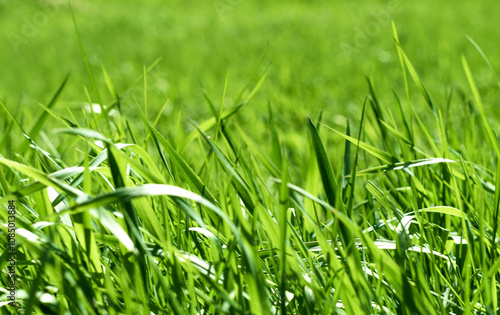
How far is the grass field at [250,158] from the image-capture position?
67cm

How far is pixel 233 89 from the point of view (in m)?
3.83

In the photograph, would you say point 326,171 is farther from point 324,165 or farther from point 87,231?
point 87,231

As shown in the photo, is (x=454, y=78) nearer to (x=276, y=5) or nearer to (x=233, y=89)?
(x=233, y=89)

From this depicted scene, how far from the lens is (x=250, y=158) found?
1.39 meters

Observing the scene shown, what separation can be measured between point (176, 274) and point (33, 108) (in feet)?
11.4

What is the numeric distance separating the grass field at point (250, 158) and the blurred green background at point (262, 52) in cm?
3

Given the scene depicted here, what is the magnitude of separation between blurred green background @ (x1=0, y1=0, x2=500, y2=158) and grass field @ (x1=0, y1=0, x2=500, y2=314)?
0.03 metres

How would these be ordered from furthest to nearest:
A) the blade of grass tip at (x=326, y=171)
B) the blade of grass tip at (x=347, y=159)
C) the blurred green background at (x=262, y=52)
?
the blurred green background at (x=262, y=52), the blade of grass tip at (x=347, y=159), the blade of grass tip at (x=326, y=171)

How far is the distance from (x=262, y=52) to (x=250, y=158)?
183cm

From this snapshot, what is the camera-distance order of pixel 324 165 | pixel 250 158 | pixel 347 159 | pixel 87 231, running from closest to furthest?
pixel 87 231
pixel 324 165
pixel 347 159
pixel 250 158

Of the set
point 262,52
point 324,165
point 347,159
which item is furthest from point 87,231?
point 262,52

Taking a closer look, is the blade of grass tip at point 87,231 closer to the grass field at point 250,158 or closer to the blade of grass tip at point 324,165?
the grass field at point 250,158

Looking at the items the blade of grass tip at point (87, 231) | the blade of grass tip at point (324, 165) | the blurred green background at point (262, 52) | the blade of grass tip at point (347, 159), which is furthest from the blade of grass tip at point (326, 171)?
the blurred green background at point (262, 52)

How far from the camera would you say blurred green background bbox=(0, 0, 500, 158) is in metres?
3.42
